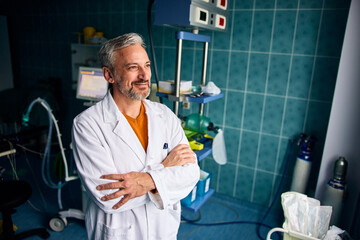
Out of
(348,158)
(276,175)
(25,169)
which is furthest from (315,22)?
(25,169)

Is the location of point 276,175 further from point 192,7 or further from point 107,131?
point 107,131

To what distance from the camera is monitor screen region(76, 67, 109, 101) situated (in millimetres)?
2312

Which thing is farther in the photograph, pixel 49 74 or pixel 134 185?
pixel 49 74

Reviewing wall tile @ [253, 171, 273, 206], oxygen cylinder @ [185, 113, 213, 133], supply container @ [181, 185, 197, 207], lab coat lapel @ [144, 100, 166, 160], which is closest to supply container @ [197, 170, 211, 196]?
supply container @ [181, 185, 197, 207]

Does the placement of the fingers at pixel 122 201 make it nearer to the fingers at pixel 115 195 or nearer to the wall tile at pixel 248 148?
Result: the fingers at pixel 115 195

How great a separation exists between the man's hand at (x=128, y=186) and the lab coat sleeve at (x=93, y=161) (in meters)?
0.02

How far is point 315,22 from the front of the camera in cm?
214

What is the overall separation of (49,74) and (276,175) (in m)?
3.26

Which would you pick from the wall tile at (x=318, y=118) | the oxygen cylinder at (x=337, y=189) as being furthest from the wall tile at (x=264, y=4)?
the oxygen cylinder at (x=337, y=189)

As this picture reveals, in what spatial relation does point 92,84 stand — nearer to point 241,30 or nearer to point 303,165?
point 241,30

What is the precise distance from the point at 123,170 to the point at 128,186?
0.40 ft

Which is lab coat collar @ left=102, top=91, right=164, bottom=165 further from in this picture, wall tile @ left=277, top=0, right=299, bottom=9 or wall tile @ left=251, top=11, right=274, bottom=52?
wall tile @ left=277, top=0, right=299, bottom=9

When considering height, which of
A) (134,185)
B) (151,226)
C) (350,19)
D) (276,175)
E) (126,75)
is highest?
(350,19)

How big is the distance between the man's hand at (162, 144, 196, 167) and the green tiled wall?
1.34 metres
